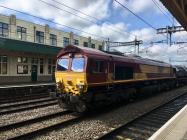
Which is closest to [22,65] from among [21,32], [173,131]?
[21,32]

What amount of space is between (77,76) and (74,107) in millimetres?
1433

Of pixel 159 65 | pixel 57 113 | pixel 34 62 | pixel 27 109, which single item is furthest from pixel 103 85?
pixel 34 62

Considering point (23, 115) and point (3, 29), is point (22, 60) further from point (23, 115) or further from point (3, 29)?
point (23, 115)

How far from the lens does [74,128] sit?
11.6 meters

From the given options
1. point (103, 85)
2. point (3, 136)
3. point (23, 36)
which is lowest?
point (3, 136)

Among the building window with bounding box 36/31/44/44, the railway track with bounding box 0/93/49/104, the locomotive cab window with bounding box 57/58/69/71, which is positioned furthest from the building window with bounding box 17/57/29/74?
the locomotive cab window with bounding box 57/58/69/71

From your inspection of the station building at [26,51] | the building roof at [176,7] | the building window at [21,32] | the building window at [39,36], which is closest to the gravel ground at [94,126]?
the building roof at [176,7]

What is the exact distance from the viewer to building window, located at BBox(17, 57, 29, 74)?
32.9 m

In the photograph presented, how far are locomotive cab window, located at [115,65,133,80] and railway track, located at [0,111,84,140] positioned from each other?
3929 millimetres

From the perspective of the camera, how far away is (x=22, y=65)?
33.4 metres

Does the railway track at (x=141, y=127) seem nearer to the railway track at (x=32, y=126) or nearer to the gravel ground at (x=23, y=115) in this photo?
the railway track at (x=32, y=126)

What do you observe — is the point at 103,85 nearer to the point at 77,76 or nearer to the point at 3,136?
the point at 77,76

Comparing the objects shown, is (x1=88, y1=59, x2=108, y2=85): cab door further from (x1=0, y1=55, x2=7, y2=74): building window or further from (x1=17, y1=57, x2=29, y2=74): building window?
(x1=17, y1=57, x2=29, y2=74): building window

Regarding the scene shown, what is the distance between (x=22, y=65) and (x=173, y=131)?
27.5m
